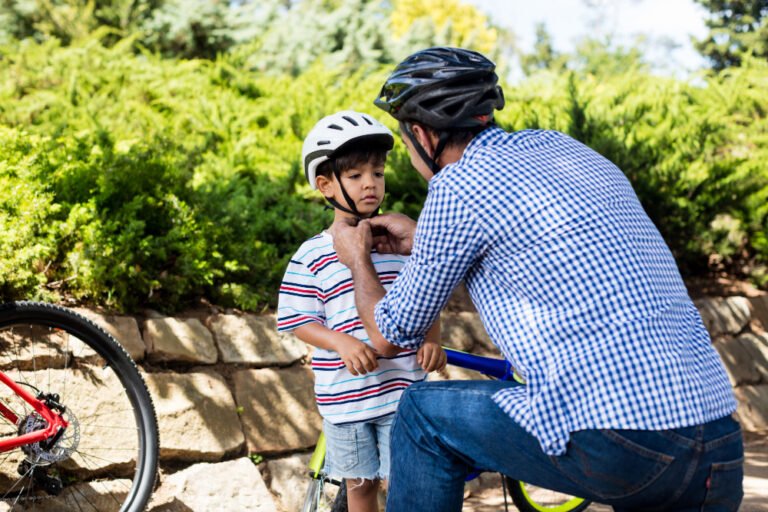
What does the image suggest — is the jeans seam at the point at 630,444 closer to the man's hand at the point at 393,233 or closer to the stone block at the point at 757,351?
the man's hand at the point at 393,233

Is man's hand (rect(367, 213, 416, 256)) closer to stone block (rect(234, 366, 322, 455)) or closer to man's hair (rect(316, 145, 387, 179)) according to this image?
man's hair (rect(316, 145, 387, 179))

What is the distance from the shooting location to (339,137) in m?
2.85

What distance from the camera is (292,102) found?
7465 millimetres

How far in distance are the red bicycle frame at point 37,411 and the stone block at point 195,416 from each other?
0.78 metres

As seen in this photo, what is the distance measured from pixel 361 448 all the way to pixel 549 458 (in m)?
0.98

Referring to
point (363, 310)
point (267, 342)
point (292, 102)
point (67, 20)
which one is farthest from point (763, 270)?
point (67, 20)

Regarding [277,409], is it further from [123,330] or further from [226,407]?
[123,330]

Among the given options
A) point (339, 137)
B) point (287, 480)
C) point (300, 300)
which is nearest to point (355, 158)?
point (339, 137)

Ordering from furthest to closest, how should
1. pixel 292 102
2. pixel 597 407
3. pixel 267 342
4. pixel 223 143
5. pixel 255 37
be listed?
pixel 255 37
pixel 292 102
pixel 223 143
pixel 267 342
pixel 597 407

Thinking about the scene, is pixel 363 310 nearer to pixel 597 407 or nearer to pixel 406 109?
pixel 406 109

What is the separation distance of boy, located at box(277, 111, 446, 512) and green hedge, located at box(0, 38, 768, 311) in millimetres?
1595

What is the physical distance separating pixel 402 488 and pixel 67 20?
337 inches

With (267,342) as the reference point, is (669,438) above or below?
above

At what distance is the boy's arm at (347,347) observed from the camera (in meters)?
2.59
